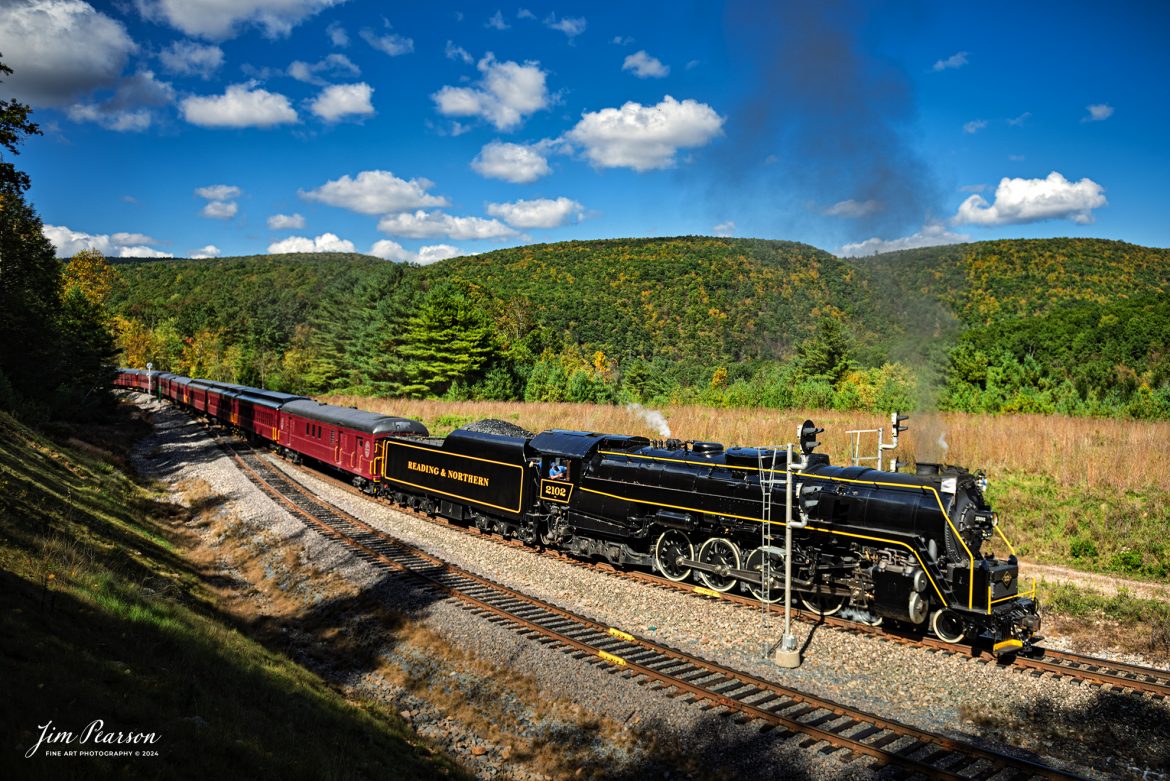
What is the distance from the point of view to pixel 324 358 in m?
64.9

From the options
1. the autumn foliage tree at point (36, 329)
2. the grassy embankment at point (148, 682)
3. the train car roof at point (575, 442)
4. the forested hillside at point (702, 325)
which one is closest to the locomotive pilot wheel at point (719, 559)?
the train car roof at point (575, 442)

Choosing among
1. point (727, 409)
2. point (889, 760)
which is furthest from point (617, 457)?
point (727, 409)

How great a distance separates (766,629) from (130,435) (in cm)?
3846

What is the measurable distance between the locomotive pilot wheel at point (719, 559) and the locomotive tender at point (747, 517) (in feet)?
0.09

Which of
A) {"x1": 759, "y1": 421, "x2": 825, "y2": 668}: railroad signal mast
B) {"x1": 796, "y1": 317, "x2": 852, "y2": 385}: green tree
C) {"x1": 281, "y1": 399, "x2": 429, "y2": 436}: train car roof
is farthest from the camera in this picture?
{"x1": 796, "y1": 317, "x2": 852, "y2": 385}: green tree

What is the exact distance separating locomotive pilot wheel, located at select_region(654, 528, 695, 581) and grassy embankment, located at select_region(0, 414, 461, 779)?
23.0ft

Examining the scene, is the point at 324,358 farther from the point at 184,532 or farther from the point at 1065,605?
the point at 1065,605

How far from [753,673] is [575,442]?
7.64 meters

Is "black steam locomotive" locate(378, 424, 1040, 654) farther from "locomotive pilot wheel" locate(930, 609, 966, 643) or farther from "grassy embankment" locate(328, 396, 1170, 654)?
"grassy embankment" locate(328, 396, 1170, 654)

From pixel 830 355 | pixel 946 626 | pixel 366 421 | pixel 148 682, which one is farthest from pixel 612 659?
pixel 830 355

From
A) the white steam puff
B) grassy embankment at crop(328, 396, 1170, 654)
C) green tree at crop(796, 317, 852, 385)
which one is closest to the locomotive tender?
grassy embankment at crop(328, 396, 1170, 654)

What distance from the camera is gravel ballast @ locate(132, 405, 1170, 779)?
7859 millimetres

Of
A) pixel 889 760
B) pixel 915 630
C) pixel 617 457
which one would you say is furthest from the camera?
pixel 617 457

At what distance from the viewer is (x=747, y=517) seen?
12.8 m
